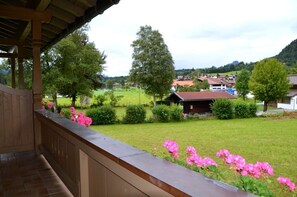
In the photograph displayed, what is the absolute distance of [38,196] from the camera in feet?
7.27

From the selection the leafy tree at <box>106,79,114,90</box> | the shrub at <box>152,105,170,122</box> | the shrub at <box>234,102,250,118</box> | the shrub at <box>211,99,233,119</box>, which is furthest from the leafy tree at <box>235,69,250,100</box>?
the shrub at <box>152,105,170,122</box>

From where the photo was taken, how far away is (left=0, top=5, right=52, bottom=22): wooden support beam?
9.77 feet

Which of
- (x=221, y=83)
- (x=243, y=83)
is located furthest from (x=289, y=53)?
(x=221, y=83)

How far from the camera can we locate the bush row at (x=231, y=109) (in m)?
18.7

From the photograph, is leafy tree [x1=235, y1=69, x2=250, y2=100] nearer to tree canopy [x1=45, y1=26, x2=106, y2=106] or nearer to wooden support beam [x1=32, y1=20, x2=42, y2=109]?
tree canopy [x1=45, y1=26, x2=106, y2=106]

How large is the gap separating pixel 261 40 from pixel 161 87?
22.0 meters

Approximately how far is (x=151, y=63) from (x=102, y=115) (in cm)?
867

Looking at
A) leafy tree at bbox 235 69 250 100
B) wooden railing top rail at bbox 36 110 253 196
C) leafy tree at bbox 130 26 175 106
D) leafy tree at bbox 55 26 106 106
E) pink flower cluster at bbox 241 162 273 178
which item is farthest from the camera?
leafy tree at bbox 235 69 250 100

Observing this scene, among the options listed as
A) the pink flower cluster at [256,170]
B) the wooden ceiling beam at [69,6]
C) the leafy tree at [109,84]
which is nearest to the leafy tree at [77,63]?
the leafy tree at [109,84]

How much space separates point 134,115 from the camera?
16516 millimetres

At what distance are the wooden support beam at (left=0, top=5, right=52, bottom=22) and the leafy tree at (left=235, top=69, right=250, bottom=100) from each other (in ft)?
102

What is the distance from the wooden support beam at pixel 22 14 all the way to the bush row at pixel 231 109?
16.7m

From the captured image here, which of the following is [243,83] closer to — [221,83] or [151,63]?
[221,83]

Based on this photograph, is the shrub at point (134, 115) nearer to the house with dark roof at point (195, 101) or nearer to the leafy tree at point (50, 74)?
the leafy tree at point (50, 74)
